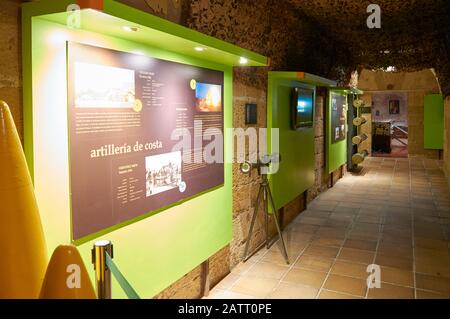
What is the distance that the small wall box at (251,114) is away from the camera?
3.83 meters

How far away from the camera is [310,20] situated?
5.97 meters

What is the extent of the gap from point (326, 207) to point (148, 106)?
4550mm


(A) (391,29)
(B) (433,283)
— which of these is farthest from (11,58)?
(A) (391,29)

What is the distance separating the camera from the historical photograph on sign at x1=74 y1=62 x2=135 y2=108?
72.4 inches

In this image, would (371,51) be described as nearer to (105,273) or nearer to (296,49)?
(296,49)

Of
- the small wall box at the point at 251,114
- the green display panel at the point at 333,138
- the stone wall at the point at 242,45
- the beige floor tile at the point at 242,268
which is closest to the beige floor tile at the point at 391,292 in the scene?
the beige floor tile at the point at 242,268

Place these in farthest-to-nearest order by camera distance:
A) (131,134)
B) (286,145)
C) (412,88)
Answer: (412,88), (286,145), (131,134)

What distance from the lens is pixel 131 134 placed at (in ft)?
7.13

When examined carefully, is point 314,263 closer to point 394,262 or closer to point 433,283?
point 394,262

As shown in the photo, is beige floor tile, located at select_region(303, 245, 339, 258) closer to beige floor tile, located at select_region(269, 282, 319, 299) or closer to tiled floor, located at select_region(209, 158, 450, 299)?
tiled floor, located at select_region(209, 158, 450, 299)

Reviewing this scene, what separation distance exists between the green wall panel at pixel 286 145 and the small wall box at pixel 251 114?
1.39 feet

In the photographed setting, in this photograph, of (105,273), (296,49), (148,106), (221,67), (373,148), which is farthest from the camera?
(373,148)

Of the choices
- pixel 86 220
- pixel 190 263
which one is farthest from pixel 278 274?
pixel 86 220

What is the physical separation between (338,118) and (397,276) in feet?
16.9
